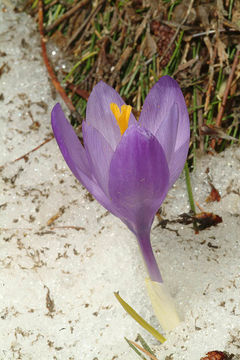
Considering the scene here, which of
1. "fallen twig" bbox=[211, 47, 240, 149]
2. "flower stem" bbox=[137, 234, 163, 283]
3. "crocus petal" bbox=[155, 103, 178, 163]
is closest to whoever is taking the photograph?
"crocus petal" bbox=[155, 103, 178, 163]

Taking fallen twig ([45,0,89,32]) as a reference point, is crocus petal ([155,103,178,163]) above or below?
below

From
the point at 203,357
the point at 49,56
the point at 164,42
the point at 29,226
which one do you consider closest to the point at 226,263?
the point at 203,357

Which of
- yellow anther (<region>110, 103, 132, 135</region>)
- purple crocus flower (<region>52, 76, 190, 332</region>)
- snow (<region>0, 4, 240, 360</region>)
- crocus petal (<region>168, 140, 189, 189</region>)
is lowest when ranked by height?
snow (<region>0, 4, 240, 360</region>)

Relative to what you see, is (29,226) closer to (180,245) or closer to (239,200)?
(180,245)

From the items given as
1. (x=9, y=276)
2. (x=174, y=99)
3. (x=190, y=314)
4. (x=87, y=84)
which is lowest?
(x=190, y=314)

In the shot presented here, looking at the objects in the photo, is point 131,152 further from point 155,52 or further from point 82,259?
point 155,52

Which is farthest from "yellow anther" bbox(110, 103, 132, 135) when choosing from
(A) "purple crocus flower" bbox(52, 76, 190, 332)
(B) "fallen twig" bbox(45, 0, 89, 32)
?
(B) "fallen twig" bbox(45, 0, 89, 32)

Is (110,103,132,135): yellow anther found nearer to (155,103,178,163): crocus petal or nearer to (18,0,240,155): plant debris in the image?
(155,103,178,163): crocus petal
